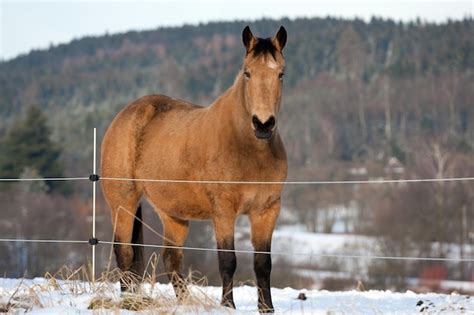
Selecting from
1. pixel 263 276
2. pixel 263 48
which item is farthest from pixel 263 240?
pixel 263 48

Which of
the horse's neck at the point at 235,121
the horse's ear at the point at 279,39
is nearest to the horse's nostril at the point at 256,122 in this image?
the horse's neck at the point at 235,121

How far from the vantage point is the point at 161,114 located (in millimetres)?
8562

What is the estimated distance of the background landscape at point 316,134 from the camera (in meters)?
61.1

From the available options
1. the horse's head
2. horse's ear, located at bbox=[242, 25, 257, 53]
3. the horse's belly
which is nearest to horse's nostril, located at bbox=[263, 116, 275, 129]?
the horse's head

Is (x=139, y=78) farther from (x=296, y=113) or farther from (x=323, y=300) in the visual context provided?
(x=323, y=300)

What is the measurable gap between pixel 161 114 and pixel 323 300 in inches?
104

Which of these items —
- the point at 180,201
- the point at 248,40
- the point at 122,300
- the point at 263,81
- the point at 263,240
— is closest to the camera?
the point at 122,300

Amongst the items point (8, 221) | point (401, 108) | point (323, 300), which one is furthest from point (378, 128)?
point (323, 300)

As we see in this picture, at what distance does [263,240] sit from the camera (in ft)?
22.6

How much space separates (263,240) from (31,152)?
2622 inches

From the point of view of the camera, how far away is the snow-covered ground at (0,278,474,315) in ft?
19.6

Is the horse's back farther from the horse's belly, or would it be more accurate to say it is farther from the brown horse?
the horse's belly

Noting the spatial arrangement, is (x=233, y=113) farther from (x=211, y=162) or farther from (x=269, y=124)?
(x=269, y=124)

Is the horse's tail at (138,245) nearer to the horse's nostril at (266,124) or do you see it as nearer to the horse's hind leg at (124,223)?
the horse's hind leg at (124,223)
